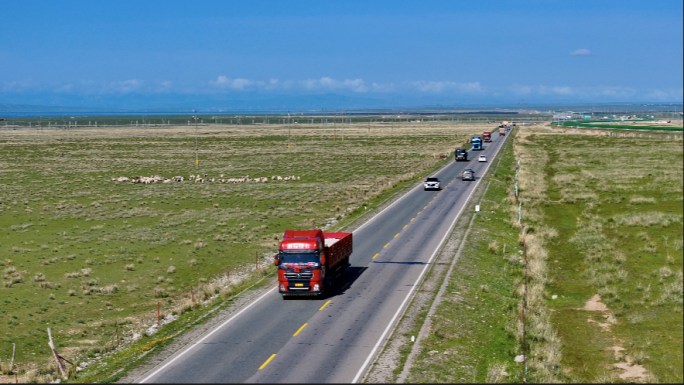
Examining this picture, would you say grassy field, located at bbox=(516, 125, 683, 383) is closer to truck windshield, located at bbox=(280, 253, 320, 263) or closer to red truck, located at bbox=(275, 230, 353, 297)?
red truck, located at bbox=(275, 230, 353, 297)

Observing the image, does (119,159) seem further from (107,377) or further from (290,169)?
(107,377)

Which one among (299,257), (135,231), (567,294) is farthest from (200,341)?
(135,231)

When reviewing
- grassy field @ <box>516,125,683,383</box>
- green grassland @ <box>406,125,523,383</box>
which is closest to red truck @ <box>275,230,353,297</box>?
green grassland @ <box>406,125,523,383</box>

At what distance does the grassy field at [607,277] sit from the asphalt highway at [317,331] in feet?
23.2

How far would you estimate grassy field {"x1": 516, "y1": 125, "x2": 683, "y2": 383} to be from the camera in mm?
27188

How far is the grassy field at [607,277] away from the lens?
27188mm

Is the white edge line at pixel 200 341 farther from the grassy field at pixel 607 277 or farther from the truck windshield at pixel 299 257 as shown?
the grassy field at pixel 607 277

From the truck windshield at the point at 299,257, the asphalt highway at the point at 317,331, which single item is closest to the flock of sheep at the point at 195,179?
the asphalt highway at the point at 317,331

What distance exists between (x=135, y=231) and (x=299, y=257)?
95.1ft

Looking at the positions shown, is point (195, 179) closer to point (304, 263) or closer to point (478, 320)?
point (304, 263)

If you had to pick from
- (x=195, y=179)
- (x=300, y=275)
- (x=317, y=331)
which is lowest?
(x=317, y=331)

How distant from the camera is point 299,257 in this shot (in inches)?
1347

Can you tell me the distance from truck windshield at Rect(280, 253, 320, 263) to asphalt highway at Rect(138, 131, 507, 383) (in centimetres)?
241

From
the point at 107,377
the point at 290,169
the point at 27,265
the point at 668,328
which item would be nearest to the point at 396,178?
the point at 290,169
